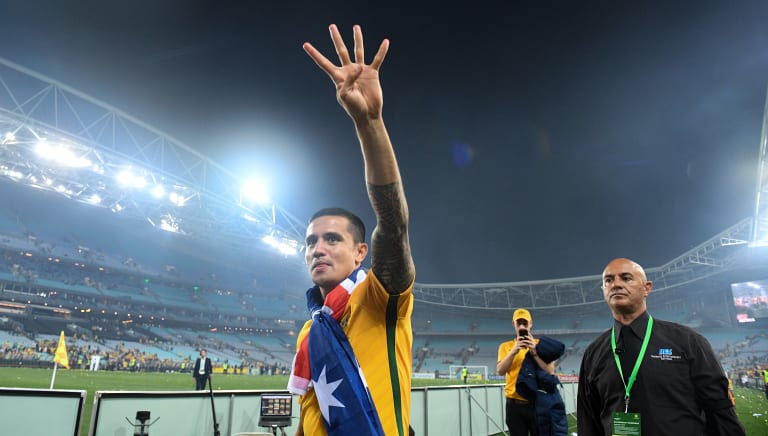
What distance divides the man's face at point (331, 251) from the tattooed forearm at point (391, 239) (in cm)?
30

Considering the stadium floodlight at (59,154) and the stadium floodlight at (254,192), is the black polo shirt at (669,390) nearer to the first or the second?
the stadium floodlight at (59,154)

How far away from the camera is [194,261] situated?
43375 mm

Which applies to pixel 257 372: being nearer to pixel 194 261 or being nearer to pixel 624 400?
pixel 194 261

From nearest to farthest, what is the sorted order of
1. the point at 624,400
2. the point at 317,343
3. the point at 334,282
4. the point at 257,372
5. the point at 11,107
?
1. the point at 317,343
2. the point at 334,282
3. the point at 624,400
4. the point at 11,107
5. the point at 257,372

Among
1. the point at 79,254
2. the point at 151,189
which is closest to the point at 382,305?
the point at 151,189

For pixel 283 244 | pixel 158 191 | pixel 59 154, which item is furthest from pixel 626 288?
pixel 283 244

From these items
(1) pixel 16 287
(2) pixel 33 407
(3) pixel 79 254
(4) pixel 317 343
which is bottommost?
(2) pixel 33 407

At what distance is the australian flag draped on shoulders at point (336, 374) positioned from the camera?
1.49 meters

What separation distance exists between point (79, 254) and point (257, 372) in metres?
17.5

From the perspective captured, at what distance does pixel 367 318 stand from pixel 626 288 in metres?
2.27

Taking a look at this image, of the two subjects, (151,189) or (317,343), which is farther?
(151,189)

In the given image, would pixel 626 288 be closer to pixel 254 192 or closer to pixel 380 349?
pixel 380 349

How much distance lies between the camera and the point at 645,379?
2.75 metres

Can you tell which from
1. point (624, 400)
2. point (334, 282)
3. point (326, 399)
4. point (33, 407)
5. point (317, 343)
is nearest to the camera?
point (326, 399)
